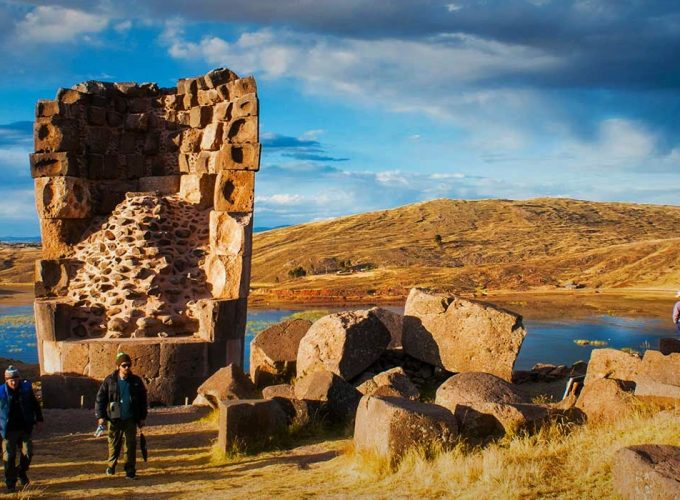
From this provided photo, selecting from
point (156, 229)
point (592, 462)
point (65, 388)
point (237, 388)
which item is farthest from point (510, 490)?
point (156, 229)

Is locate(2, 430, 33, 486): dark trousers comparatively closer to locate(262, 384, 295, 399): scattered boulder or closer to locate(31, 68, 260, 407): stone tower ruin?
locate(262, 384, 295, 399): scattered boulder

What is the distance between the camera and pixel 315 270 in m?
58.5

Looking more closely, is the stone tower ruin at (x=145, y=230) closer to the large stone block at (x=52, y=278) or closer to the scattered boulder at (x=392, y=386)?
the large stone block at (x=52, y=278)

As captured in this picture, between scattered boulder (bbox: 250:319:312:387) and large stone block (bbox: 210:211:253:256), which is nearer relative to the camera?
scattered boulder (bbox: 250:319:312:387)

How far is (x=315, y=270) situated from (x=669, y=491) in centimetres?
5340

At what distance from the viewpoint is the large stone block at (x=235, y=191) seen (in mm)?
15250

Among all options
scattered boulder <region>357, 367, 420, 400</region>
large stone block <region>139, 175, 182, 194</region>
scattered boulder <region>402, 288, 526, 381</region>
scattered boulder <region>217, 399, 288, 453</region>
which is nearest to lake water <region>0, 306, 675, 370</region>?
large stone block <region>139, 175, 182, 194</region>

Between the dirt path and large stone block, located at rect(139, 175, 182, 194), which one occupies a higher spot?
large stone block, located at rect(139, 175, 182, 194)

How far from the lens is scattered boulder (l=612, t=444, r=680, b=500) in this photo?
17.4ft

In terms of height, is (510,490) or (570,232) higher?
(570,232)

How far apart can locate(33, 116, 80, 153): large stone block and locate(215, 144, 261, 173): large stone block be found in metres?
3.38

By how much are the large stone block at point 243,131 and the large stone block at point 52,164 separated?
3.34 meters

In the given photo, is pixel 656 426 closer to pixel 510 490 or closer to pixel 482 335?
pixel 510 490

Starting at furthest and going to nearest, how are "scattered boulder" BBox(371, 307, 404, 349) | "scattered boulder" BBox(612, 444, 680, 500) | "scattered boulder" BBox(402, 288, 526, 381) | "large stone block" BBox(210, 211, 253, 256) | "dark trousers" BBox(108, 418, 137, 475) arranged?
"large stone block" BBox(210, 211, 253, 256), "scattered boulder" BBox(371, 307, 404, 349), "scattered boulder" BBox(402, 288, 526, 381), "dark trousers" BBox(108, 418, 137, 475), "scattered boulder" BBox(612, 444, 680, 500)
